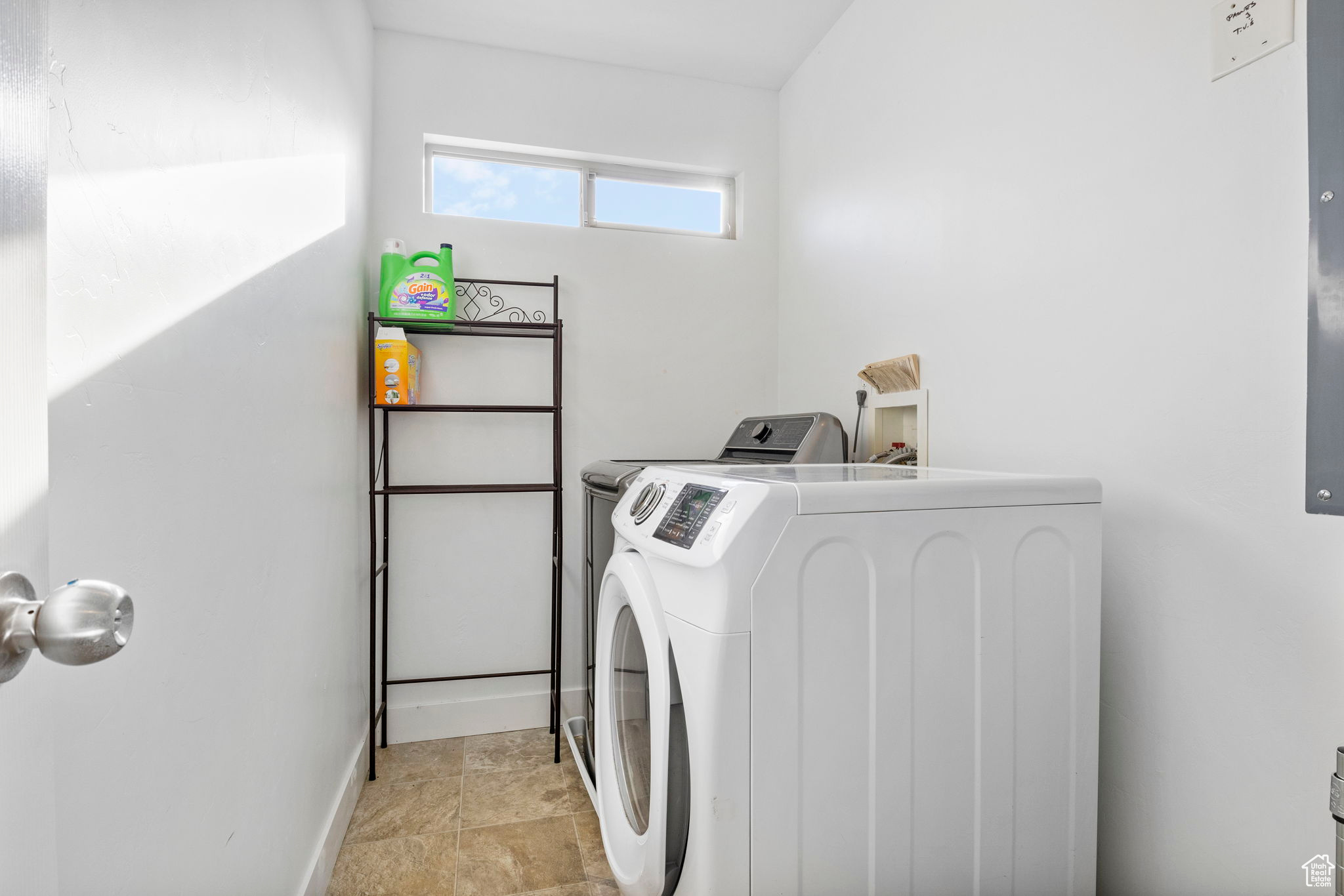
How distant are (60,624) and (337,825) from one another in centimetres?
168

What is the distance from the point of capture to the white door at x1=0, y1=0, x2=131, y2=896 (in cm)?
39

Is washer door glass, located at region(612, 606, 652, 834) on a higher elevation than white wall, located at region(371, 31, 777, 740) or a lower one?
lower

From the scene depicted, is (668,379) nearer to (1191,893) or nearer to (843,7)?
(843,7)

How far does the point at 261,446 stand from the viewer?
119 centimetres

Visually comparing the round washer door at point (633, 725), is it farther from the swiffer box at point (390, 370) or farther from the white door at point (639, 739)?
the swiffer box at point (390, 370)

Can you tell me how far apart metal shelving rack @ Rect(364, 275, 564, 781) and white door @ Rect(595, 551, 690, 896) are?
0.74 meters

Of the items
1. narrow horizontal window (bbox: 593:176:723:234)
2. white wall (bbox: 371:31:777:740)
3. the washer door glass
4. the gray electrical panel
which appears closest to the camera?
the gray electrical panel

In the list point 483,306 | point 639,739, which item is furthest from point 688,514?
point 483,306

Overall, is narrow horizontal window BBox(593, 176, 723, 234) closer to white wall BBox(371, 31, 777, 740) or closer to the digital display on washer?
white wall BBox(371, 31, 777, 740)

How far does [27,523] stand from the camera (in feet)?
1.38

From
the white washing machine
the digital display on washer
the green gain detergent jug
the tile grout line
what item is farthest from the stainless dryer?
the green gain detergent jug

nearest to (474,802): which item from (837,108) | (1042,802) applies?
(1042,802)

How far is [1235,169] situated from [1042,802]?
3.65 ft

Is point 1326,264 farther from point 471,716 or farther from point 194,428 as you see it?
point 471,716
